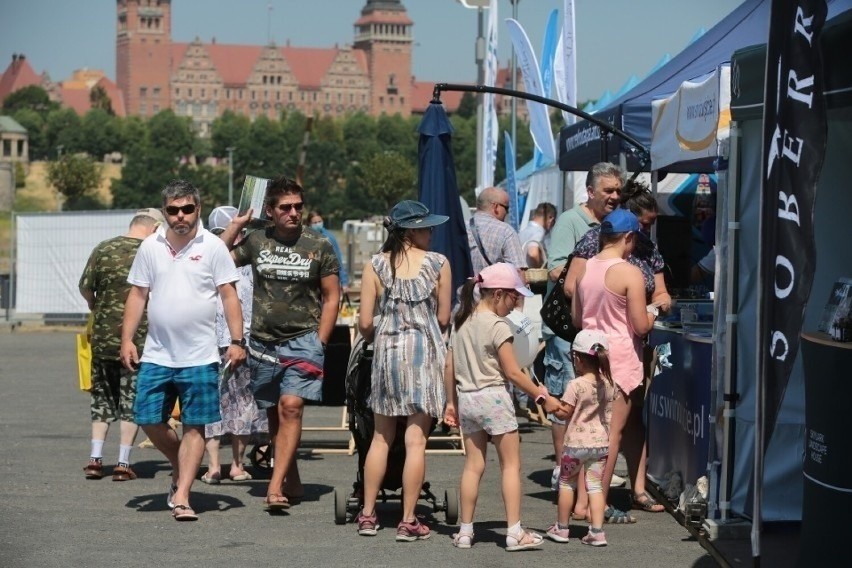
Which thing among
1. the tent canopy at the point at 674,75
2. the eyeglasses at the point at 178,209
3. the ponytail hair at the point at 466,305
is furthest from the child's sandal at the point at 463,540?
the tent canopy at the point at 674,75

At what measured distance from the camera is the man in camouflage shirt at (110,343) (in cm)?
878

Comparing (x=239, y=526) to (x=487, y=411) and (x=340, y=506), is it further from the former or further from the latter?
(x=487, y=411)

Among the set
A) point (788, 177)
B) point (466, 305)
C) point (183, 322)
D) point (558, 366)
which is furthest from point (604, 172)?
point (788, 177)

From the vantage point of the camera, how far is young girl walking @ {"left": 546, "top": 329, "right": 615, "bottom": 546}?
21.7 feet

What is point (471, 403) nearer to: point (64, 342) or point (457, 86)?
point (457, 86)

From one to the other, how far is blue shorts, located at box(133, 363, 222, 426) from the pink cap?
1.69 m

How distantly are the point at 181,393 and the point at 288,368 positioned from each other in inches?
22.4

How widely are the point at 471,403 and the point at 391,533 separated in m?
0.95

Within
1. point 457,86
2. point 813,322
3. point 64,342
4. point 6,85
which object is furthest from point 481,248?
point 6,85

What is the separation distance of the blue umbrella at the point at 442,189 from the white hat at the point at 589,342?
217 centimetres

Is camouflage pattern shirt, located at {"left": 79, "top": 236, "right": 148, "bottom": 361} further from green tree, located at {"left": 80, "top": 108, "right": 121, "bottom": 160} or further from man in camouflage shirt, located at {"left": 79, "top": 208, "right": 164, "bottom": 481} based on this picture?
green tree, located at {"left": 80, "top": 108, "right": 121, "bottom": 160}

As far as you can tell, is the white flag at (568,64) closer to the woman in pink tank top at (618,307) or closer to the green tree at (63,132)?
the woman in pink tank top at (618,307)

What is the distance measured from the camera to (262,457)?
31.0 ft

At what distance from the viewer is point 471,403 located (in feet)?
21.3
